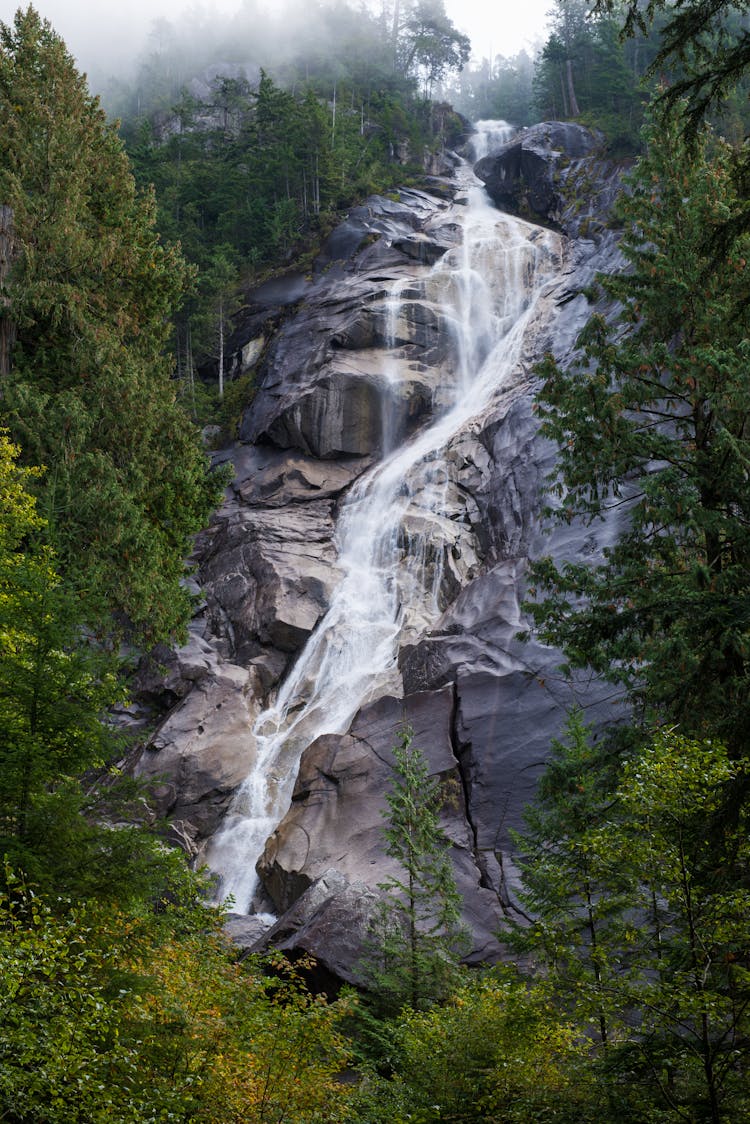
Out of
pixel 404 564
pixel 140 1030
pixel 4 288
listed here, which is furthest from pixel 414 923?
pixel 404 564

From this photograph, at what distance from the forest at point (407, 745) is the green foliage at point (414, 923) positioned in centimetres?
7

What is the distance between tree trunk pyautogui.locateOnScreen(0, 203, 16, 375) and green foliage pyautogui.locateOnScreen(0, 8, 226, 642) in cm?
→ 11

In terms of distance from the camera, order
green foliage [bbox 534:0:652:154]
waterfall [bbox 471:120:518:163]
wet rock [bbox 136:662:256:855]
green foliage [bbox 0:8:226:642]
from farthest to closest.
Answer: waterfall [bbox 471:120:518:163]
green foliage [bbox 534:0:652:154]
wet rock [bbox 136:662:256:855]
green foliage [bbox 0:8:226:642]

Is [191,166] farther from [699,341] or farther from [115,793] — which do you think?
[115,793]

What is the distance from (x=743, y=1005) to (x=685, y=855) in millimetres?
895

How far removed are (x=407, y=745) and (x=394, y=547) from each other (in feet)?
51.3

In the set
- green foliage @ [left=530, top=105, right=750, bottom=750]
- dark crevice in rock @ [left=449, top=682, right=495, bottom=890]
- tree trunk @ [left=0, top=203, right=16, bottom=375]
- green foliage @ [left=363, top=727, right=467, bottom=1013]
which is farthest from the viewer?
dark crevice in rock @ [left=449, top=682, right=495, bottom=890]

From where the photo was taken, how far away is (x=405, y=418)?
1464 inches

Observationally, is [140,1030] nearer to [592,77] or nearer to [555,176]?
[555,176]

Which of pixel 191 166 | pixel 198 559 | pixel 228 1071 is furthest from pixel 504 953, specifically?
pixel 191 166

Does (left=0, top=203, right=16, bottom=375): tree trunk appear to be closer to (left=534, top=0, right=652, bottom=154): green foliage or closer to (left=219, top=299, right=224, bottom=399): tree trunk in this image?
(left=219, top=299, right=224, bottom=399): tree trunk

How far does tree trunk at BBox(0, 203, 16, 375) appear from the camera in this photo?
54.6ft

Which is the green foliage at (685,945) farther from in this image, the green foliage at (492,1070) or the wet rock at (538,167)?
the wet rock at (538,167)

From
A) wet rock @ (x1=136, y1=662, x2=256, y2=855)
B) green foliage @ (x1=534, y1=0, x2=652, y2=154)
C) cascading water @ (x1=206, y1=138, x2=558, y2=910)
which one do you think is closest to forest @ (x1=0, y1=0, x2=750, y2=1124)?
wet rock @ (x1=136, y1=662, x2=256, y2=855)
